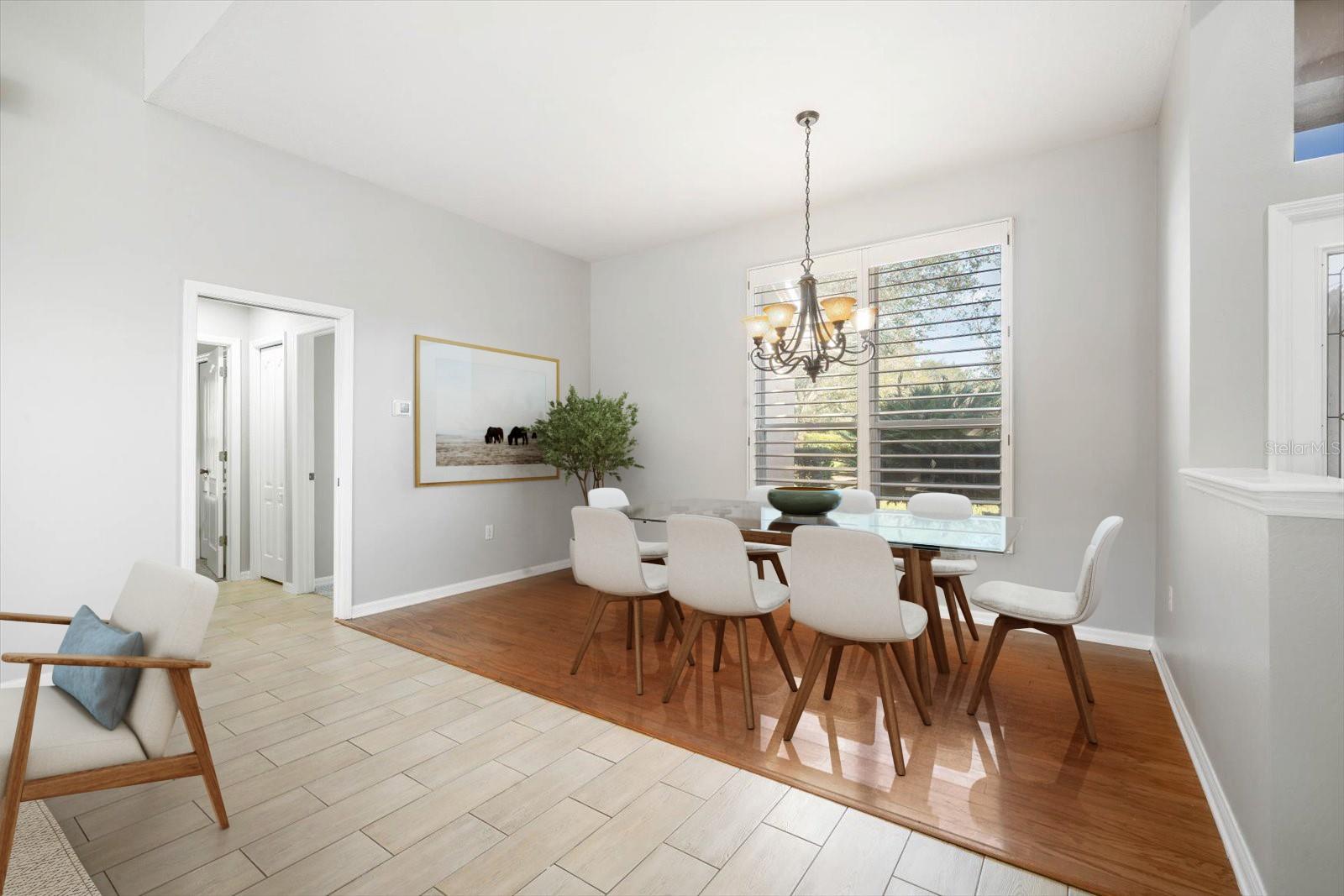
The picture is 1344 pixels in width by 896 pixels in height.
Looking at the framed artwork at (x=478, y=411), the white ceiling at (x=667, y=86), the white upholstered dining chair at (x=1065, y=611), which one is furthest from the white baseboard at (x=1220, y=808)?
the framed artwork at (x=478, y=411)

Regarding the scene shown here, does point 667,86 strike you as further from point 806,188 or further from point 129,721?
point 129,721

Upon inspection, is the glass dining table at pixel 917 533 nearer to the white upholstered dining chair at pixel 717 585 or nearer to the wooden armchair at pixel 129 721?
the white upholstered dining chair at pixel 717 585

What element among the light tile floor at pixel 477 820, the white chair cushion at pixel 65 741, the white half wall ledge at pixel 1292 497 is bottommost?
the light tile floor at pixel 477 820

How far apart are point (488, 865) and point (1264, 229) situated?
3508 mm

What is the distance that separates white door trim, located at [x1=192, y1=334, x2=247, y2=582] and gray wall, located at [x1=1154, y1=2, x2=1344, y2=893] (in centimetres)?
662

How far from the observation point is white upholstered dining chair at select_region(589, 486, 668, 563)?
3631mm

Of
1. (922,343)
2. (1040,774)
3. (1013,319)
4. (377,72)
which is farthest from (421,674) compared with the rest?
(1013,319)

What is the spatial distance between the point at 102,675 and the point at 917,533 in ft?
9.36

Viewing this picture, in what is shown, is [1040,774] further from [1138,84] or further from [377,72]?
[377,72]

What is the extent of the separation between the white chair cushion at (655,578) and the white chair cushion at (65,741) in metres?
1.85

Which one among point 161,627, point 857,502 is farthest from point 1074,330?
point 161,627

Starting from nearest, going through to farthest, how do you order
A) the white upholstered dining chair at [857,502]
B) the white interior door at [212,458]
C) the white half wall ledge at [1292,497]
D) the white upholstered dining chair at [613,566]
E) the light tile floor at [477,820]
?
the white half wall ledge at [1292,497] → the light tile floor at [477,820] → the white upholstered dining chair at [613,566] → the white upholstered dining chair at [857,502] → the white interior door at [212,458]

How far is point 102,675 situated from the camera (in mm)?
1727

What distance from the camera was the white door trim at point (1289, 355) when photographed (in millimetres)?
2219
